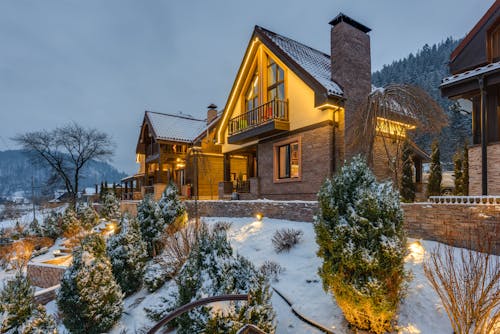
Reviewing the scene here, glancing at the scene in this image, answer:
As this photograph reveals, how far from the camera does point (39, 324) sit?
4844 millimetres

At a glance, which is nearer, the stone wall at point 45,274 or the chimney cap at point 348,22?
the stone wall at point 45,274

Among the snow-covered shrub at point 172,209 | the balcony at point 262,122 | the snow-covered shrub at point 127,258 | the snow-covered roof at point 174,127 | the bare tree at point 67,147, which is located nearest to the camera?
the snow-covered shrub at point 127,258

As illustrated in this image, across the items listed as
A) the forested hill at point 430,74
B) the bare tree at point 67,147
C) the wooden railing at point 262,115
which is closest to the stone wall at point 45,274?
the wooden railing at point 262,115

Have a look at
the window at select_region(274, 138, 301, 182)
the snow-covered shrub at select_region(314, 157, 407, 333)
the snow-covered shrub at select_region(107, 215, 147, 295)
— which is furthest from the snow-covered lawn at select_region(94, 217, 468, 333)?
the window at select_region(274, 138, 301, 182)

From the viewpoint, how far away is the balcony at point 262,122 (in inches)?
497

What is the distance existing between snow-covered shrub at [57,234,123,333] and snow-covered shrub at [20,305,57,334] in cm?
80

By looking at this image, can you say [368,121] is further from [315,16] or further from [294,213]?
[315,16]

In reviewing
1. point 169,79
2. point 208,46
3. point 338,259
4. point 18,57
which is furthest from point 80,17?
point 338,259

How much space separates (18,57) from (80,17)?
51.7 metres

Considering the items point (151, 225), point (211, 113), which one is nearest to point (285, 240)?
point (151, 225)

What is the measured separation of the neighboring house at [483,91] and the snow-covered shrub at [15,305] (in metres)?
10.5

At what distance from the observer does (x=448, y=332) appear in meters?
3.98

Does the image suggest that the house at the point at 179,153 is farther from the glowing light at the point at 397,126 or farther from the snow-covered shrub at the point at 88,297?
the snow-covered shrub at the point at 88,297

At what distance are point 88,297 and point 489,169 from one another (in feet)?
33.9
